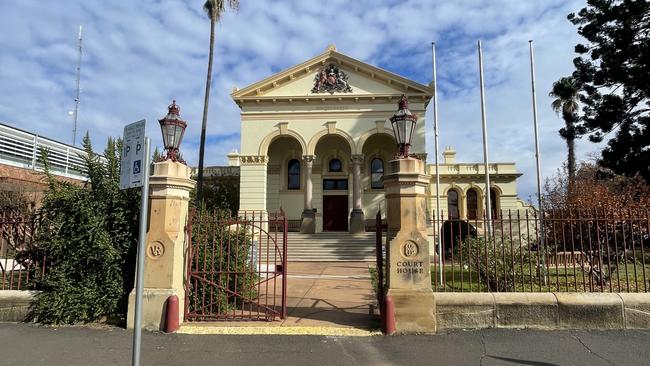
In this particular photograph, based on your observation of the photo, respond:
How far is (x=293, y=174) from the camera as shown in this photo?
30.0 meters

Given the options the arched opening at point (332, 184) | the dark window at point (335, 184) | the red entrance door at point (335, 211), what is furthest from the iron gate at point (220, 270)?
the dark window at point (335, 184)

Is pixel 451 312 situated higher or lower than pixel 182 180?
lower

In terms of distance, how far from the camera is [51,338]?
6.74 m

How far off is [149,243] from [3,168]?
13661 mm

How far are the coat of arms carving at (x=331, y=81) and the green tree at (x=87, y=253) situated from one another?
805 inches

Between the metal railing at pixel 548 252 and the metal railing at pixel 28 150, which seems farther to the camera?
the metal railing at pixel 28 150

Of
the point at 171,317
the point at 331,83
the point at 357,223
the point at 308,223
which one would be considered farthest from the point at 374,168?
the point at 171,317

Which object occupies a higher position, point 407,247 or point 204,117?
point 204,117

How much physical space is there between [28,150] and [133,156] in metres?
18.3

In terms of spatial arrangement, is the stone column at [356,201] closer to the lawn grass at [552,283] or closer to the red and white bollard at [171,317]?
the lawn grass at [552,283]

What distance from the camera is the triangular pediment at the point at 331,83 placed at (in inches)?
1053

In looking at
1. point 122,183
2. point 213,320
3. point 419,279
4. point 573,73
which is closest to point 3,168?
point 213,320

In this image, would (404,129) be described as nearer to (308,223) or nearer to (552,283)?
(552,283)

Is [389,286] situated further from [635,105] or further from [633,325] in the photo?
[635,105]
